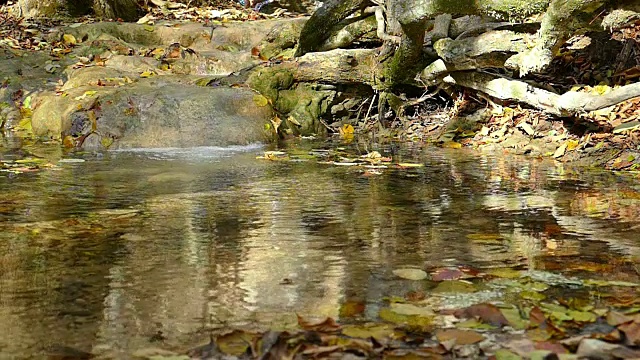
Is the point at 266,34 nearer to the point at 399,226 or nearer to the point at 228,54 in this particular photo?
the point at 228,54

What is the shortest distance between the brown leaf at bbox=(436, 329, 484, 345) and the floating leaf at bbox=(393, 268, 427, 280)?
1.46 ft

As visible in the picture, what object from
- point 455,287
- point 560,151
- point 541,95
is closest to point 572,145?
point 560,151

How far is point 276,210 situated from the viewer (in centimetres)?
316

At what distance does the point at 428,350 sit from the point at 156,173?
3.18 meters

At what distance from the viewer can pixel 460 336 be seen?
1531 mm

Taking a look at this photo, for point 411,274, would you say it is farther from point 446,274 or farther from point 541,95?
point 541,95

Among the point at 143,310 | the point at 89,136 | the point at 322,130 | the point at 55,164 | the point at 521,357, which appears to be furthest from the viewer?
the point at 322,130

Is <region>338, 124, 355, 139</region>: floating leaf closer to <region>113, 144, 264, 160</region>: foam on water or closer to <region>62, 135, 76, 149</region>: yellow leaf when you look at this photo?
<region>113, 144, 264, 160</region>: foam on water

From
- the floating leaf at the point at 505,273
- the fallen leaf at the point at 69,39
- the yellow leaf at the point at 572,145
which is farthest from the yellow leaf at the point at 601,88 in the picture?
the fallen leaf at the point at 69,39

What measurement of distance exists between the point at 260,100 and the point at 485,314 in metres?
5.26

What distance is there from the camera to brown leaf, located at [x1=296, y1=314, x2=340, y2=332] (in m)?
1.60

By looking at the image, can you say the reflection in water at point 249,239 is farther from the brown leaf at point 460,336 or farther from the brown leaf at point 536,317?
the brown leaf at point 536,317

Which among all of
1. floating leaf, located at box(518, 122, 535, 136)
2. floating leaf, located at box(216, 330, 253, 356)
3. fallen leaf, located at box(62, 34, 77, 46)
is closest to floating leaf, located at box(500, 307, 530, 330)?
floating leaf, located at box(216, 330, 253, 356)

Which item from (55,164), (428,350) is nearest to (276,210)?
(428,350)
